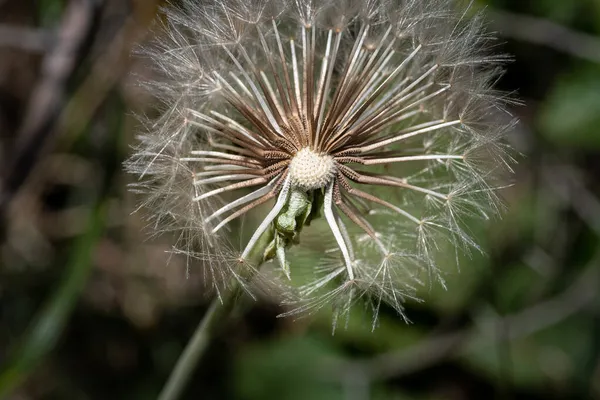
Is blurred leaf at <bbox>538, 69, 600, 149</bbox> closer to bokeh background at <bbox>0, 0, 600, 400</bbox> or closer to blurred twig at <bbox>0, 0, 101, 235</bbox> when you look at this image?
bokeh background at <bbox>0, 0, 600, 400</bbox>

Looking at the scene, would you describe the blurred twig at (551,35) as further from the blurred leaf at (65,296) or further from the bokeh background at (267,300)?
the blurred leaf at (65,296)

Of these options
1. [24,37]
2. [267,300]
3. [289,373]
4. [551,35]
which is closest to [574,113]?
[551,35]

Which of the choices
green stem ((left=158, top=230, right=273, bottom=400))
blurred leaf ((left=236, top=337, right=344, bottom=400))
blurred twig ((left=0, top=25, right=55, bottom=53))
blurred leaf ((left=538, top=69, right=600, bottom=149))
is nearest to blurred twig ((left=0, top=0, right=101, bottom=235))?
blurred twig ((left=0, top=25, right=55, bottom=53))

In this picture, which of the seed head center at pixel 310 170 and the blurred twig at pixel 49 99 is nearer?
the seed head center at pixel 310 170

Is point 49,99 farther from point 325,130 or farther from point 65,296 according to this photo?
point 325,130

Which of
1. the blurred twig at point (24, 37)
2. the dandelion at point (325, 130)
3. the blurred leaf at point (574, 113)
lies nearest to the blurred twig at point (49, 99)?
the blurred twig at point (24, 37)

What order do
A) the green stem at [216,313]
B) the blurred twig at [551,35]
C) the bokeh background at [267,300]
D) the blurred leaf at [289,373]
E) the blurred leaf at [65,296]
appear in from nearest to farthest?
the green stem at [216,313]
the blurred leaf at [65,296]
the bokeh background at [267,300]
the blurred leaf at [289,373]
the blurred twig at [551,35]
